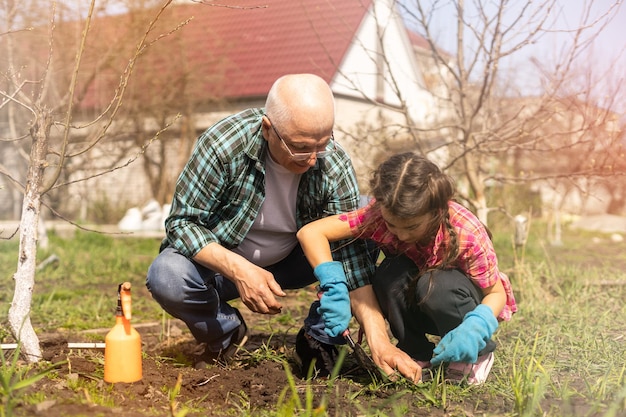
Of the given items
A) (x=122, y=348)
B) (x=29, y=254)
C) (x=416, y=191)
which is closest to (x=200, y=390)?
(x=122, y=348)

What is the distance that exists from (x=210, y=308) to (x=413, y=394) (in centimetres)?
96

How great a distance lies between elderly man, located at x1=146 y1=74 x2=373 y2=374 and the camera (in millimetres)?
2428

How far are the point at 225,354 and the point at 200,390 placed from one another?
0.48 m

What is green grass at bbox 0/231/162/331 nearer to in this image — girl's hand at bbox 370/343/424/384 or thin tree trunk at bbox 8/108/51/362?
thin tree trunk at bbox 8/108/51/362

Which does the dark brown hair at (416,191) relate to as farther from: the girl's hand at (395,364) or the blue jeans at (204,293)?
the blue jeans at (204,293)

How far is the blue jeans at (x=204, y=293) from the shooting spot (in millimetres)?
2594

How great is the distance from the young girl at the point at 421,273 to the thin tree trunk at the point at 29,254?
1.03 m

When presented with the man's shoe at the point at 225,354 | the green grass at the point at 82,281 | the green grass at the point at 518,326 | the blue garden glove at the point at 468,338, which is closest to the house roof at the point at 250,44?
the green grass at the point at 82,281

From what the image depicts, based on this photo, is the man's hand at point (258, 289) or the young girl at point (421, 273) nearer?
the young girl at point (421, 273)

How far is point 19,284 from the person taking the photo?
7.91 ft

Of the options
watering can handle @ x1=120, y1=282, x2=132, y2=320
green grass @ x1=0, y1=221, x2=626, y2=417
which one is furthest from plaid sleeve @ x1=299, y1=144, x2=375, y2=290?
watering can handle @ x1=120, y1=282, x2=132, y2=320

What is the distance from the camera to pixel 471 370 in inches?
93.4

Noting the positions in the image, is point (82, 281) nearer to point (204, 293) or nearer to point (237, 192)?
point (204, 293)

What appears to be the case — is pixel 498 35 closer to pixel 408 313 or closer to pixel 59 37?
pixel 408 313
